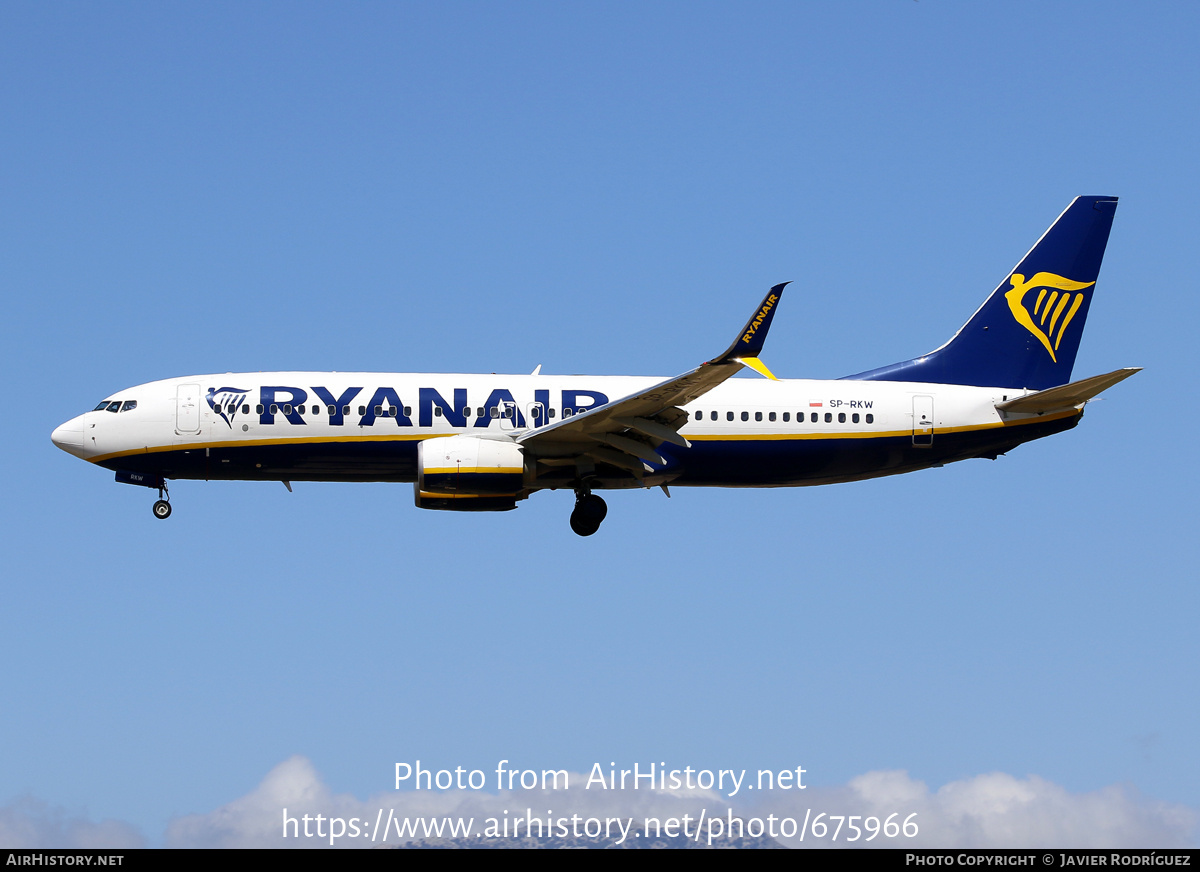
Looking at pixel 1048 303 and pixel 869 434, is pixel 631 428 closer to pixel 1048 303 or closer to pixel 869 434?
pixel 869 434

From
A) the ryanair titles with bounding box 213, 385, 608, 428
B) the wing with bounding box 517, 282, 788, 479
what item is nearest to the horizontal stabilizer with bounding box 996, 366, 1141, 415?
the wing with bounding box 517, 282, 788, 479

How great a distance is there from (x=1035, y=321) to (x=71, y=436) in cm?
2799

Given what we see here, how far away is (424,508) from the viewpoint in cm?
3719

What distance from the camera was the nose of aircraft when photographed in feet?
125

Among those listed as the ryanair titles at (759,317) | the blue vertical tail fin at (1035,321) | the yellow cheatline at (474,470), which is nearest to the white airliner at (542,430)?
the yellow cheatline at (474,470)

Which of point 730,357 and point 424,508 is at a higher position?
point 730,357

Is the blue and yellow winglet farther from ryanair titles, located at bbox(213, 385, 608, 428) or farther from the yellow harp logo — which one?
the yellow harp logo

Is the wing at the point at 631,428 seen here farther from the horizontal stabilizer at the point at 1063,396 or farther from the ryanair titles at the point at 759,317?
the horizontal stabilizer at the point at 1063,396

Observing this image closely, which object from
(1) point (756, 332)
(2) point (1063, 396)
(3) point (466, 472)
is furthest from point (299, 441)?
(2) point (1063, 396)

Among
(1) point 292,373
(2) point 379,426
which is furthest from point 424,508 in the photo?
(1) point 292,373
